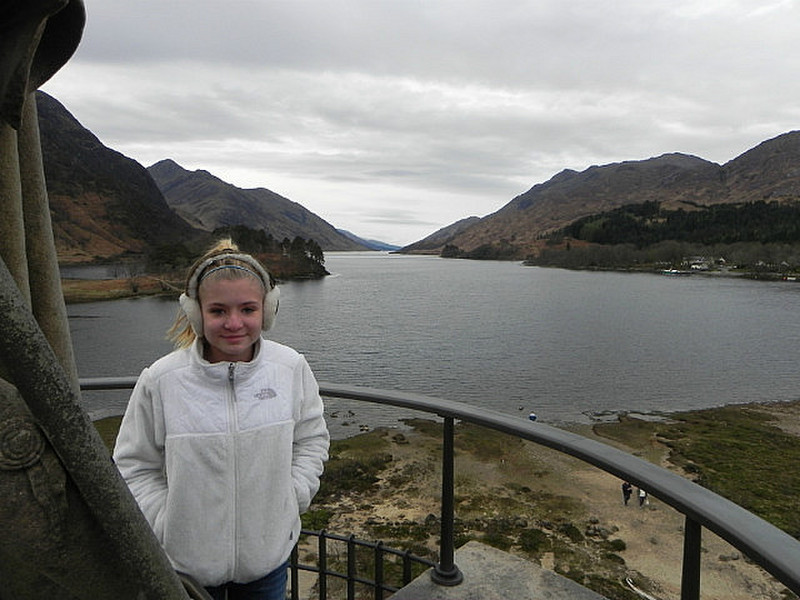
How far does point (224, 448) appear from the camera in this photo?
150cm

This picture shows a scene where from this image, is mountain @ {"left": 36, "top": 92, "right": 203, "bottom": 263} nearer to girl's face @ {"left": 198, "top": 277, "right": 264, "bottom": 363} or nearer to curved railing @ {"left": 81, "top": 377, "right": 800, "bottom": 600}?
curved railing @ {"left": 81, "top": 377, "right": 800, "bottom": 600}

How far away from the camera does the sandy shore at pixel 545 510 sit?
13891 millimetres

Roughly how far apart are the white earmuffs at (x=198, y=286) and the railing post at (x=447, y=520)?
80cm

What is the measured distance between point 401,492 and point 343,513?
90.5 inches

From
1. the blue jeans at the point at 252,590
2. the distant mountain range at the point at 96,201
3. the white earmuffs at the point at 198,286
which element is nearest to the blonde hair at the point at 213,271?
the white earmuffs at the point at 198,286

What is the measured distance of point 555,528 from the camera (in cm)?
1597

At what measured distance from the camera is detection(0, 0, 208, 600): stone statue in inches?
26.2

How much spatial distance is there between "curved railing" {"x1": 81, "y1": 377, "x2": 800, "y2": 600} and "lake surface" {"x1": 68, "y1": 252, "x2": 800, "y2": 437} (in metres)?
22.2

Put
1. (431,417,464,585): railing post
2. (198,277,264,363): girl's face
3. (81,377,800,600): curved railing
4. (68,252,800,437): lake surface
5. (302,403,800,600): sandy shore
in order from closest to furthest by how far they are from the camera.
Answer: (81,377,800,600): curved railing < (198,277,264,363): girl's face < (431,417,464,585): railing post < (302,403,800,600): sandy shore < (68,252,800,437): lake surface

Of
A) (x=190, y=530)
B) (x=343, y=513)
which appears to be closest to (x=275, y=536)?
(x=190, y=530)

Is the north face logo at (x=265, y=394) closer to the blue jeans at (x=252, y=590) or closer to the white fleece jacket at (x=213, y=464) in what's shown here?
the white fleece jacket at (x=213, y=464)

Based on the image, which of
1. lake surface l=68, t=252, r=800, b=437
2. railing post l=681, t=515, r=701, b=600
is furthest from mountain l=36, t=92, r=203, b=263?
railing post l=681, t=515, r=701, b=600

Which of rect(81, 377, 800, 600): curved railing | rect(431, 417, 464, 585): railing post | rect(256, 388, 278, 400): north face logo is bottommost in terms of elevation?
rect(431, 417, 464, 585): railing post

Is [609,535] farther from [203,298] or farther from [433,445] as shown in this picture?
[203,298]
